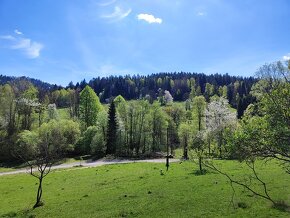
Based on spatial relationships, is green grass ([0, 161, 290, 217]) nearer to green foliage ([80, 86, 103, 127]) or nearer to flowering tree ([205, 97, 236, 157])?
flowering tree ([205, 97, 236, 157])

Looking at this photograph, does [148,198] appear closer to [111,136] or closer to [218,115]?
[218,115]

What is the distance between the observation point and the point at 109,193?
35812mm

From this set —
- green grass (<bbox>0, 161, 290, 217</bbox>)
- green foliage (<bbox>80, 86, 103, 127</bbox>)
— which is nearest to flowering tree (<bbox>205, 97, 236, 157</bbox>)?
green grass (<bbox>0, 161, 290, 217</bbox>)

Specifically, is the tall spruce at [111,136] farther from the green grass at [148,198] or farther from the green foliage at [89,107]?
the green grass at [148,198]

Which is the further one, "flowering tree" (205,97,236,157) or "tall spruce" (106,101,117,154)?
"tall spruce" (106,101,117,154)

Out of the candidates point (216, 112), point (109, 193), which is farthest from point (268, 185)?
point (216, 112)

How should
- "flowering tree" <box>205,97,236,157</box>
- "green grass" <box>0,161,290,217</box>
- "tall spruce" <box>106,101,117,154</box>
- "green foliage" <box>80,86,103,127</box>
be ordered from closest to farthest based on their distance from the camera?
"green grass" <box>0,161,290,217</box>
"flowering tree" <box>205,97,236,157</box>
"tall spruce" <box>106,101,117,154</box>
"green foliage" <box>80,86,103,127</box>

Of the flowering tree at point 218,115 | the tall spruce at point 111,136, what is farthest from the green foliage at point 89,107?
the flowering tree at point 218,115

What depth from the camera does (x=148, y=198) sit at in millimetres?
31125

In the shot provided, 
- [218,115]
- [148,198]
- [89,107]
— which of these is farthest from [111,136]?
[148,198]

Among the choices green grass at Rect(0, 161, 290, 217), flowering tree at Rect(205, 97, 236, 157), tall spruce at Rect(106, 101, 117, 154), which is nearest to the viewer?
green grass at Rect(0, 161, 290, 217)

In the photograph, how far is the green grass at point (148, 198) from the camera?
1016 inches

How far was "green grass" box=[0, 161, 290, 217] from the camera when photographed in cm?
2580

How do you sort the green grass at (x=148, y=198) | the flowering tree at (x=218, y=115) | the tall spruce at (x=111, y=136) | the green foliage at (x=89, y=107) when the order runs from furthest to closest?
the green foliage at (x=89, y=107) < the tall spruce at (x=111, y=136) < the flowering tree at (x=218, y=115) < the green grass at (x=148, y=198)
